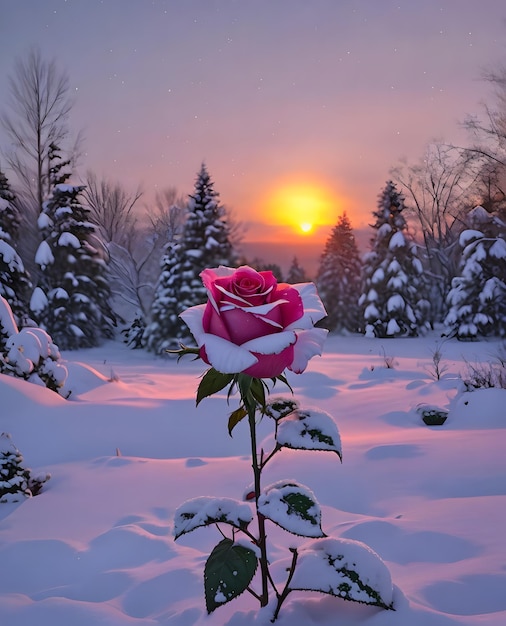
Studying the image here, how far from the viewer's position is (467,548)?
174 centimetres

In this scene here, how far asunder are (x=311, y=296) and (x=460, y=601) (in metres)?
1.03

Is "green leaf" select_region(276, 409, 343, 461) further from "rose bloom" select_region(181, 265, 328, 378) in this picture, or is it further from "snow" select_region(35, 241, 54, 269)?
"snow" select_region(35, 241, 54, 269)

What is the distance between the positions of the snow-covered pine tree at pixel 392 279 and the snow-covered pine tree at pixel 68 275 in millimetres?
11760

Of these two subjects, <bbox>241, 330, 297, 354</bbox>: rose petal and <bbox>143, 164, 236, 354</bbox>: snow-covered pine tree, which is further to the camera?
<bbox>143, 164, 236, 354</bbox>: snow-covered pine tree

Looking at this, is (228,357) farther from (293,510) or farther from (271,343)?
(293,510)

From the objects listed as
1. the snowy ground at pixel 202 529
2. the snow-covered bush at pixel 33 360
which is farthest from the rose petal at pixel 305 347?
the snow-covered bush at pixel 33 360

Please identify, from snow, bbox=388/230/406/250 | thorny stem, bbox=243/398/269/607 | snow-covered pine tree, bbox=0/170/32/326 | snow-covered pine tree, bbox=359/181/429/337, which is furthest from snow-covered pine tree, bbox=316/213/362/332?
thorny stem, bbox=243/398/269/607

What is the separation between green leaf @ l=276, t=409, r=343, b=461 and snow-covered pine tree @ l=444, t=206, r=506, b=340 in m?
18.5

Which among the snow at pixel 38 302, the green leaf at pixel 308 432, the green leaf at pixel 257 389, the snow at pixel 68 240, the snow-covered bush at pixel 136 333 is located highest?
the snow at pixel 68 240

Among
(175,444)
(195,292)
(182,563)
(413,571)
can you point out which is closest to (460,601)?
(413,571)

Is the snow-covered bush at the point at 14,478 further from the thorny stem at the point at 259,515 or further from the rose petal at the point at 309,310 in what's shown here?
the rose petal at the point at 309,310

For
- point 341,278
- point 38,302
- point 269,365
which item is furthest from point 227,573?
point 341,278

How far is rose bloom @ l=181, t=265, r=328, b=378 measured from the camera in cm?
97

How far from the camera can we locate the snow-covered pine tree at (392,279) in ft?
68.3
